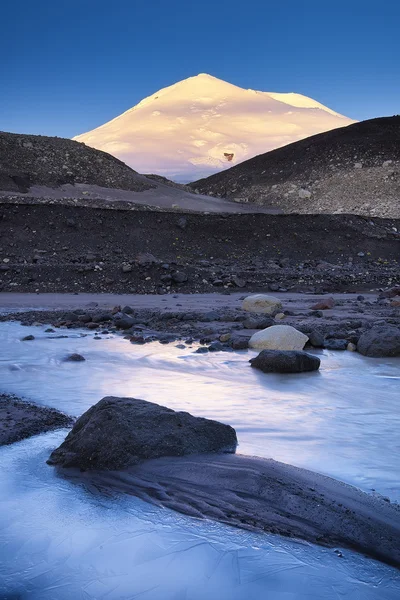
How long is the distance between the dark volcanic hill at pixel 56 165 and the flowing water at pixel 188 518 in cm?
2167

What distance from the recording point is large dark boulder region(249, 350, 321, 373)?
8312 millimetres

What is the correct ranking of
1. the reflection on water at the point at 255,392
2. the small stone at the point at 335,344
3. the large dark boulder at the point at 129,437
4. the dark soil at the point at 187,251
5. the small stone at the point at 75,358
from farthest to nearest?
the dark soil at the point at 187,251 < the small stone at the point at 335,344 < the small stone at the point at 75,358 < the reflection on water at the point at 255,392 < the large dark boulder at the point at 129,437

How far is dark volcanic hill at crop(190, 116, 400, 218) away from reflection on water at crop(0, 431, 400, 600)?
→ 29084 mm

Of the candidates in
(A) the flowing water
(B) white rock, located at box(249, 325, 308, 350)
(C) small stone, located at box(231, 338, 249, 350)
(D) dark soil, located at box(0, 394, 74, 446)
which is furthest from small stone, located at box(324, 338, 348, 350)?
(D) dark soil, located at box(0, 394, 74, 446)

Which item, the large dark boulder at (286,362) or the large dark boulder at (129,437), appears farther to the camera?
the large dark boulder at (286,362)

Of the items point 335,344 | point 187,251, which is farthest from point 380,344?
point 187,251

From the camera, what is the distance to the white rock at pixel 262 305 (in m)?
12.8

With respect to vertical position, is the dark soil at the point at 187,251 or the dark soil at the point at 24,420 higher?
the dark soil at the point at 187,251

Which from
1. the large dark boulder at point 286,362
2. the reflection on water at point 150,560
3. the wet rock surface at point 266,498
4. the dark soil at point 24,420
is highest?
the large dark boulder at point 286,362

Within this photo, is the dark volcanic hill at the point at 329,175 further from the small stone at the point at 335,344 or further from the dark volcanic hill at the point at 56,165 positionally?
the small stone at the point at 335,344

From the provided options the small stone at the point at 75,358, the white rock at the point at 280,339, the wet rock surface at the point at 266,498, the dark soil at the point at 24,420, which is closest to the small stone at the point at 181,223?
the white rock at the point at 280,339

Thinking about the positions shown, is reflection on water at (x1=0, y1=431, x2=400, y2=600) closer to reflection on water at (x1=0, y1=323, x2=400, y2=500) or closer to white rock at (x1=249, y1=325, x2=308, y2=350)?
reflection on water at (x1=0, y1=323, x2=400, y2=500)

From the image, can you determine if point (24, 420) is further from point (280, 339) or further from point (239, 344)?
point (280, 339)

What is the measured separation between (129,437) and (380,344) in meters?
5.09
